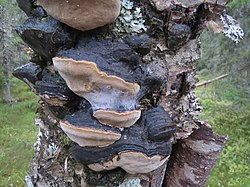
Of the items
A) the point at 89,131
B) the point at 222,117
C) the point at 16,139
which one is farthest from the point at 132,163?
the point at 222,117

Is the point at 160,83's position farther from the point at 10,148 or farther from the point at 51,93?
the point at 10,148

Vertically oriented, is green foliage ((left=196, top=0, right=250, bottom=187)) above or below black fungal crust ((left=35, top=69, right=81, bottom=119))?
below

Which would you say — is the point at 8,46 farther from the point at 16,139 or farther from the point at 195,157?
the point at 195,157

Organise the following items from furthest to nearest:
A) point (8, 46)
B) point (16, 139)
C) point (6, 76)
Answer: point (6, 76), point (8, 46), point (16, 139)

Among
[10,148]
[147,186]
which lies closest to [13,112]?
[10,148]

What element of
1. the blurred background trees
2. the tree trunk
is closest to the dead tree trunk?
the blurred background trees

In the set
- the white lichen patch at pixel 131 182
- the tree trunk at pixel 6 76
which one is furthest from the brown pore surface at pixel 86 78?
the tree trunk at pixel 6 76

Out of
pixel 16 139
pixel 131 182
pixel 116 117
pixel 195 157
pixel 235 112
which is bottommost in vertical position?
pixel 16 139

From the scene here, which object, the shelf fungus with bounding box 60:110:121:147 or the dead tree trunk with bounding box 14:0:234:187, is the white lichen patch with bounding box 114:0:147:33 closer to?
the dead tree trunk with bounding box 14:0:234:187
